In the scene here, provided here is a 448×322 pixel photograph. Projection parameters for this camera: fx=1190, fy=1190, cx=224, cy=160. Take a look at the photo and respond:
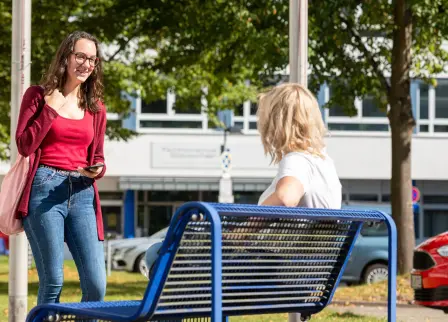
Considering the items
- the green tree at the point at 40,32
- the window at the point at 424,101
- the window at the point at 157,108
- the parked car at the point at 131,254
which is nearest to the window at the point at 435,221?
the window at the point at 424,101

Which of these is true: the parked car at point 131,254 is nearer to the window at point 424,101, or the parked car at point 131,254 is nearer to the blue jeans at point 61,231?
the window at point 424,101

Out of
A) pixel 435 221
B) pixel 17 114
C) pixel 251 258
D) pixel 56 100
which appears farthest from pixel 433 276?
pixel 435 221

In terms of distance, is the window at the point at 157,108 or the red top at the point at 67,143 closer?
the red top at the point at 67,143

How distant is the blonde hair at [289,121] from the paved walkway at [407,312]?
829 centimetres

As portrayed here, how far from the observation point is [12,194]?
613 cm

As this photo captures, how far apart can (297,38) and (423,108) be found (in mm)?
40990

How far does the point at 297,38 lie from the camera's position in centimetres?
939

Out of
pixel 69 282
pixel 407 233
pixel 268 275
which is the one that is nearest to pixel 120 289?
pixel 69 282

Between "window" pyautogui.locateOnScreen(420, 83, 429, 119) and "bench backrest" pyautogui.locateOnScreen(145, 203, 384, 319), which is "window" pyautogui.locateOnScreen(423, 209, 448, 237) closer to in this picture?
"window" pyautogui.locateOnScreen(420, 83, 429, 119)

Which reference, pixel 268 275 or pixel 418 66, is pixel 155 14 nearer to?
pixel 418 66

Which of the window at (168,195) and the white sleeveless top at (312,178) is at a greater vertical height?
the white sleeveless top at (312,178)

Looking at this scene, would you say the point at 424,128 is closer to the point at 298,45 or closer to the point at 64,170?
the point at 298,45

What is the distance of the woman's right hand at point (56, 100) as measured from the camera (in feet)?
20.8

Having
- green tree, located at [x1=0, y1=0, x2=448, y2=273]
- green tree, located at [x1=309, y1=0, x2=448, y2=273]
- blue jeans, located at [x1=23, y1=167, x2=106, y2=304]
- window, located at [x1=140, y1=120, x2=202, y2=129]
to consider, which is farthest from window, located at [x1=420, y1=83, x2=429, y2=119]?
blue jeans, located at [x1=23, y1=167, x2=106, y2=304]
